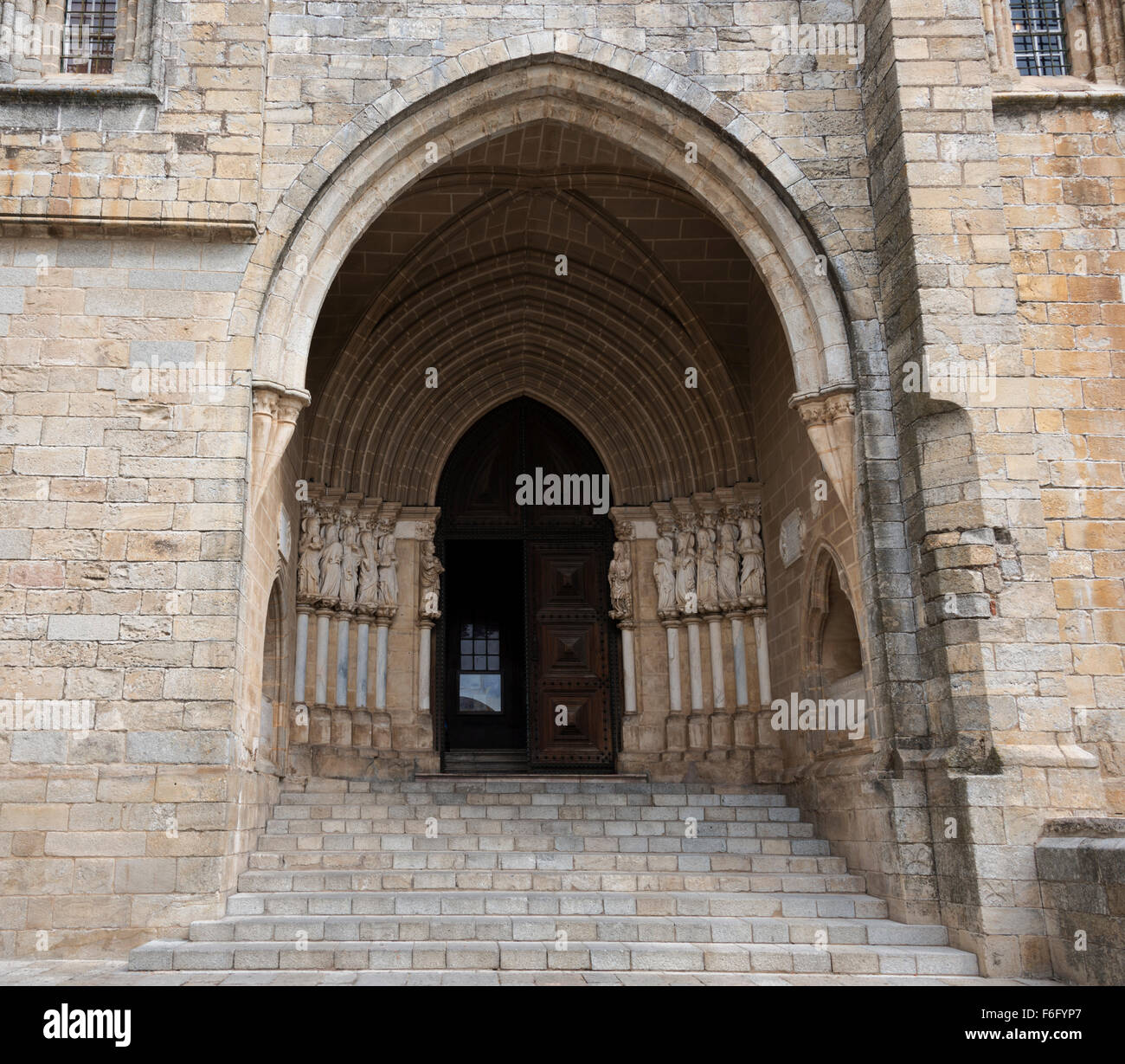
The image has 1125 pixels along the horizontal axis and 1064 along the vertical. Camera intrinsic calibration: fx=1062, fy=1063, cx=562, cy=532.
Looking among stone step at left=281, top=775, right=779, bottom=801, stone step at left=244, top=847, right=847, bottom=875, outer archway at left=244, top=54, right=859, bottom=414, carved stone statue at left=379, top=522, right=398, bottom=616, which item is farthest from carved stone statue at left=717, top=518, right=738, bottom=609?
carved stone statue at left=379, top=522, right=398, bottom=616

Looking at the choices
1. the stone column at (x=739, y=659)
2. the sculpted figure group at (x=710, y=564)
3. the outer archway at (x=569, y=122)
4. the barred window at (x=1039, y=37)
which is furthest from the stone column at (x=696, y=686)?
the barred window at (x=1039, y=37)

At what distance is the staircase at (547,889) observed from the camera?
5258 mm

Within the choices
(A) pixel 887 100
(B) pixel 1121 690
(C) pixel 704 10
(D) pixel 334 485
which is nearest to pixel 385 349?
(D) pixel 334 485

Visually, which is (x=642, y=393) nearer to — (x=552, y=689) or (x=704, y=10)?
(x=552, y=689)

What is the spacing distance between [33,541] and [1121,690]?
647 centimetres

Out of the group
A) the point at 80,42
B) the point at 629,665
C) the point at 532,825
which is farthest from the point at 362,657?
the point at 80,42

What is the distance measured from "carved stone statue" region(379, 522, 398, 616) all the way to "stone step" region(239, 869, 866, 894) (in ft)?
10.5

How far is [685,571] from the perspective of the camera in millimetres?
9445

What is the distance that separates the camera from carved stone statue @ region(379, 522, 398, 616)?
940 cm

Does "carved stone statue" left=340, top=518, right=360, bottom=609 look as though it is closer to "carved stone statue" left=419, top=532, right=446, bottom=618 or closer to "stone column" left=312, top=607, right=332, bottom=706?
"stone column" left=312, top=607, right=332, bottom=706

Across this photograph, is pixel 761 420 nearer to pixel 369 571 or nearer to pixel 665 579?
pixel 665 579

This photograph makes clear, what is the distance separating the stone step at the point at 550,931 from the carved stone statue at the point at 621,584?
415 cm

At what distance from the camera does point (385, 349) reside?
9711mm

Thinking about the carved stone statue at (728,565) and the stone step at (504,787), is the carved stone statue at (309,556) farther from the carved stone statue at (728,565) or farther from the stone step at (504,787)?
the carved stone statue at (728,565)
